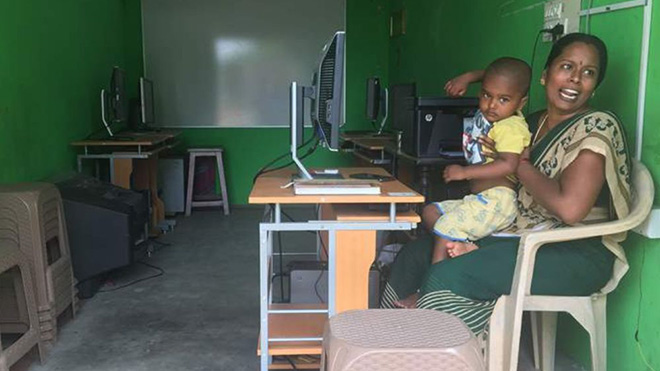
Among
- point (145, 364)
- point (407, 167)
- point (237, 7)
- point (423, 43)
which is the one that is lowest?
point (145, 364)

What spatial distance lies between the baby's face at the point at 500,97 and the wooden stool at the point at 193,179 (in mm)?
4094

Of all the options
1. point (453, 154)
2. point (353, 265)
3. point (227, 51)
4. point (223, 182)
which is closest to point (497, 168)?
point (353, 265)

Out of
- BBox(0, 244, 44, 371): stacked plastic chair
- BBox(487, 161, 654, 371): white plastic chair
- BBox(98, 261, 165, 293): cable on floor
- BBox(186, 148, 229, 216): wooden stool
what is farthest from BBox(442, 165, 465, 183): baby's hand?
BBox(186, 148, 229, 216): wooden stool

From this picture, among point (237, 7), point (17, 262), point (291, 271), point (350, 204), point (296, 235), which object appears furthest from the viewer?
point (237, 7)

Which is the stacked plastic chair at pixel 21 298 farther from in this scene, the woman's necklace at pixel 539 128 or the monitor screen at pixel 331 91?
the woman's necklace at pixel 539 128

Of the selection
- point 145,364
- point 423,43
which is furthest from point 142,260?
point 423,43

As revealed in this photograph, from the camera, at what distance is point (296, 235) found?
4883mm

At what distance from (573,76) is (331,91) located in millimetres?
785

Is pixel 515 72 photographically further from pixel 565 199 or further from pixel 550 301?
pixel 550 301

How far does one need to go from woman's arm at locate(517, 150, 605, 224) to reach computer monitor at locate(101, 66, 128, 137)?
3538 millimetres

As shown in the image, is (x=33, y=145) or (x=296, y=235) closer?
(x=33, y=145)

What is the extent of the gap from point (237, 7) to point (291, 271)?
13.2ft

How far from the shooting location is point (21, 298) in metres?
2.54

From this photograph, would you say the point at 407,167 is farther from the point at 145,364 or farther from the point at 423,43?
the point at 145,364
